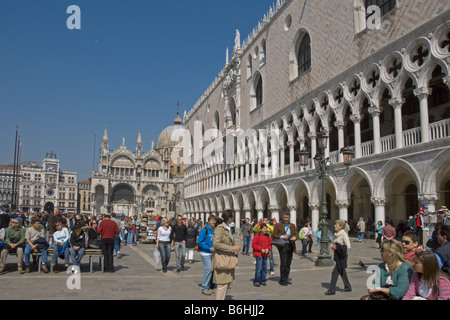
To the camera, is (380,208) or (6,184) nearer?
(380,208)

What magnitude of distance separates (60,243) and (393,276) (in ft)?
25.1

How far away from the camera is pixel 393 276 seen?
460 cm

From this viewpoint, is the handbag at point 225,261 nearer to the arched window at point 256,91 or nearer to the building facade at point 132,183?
the arched window at point 256,91

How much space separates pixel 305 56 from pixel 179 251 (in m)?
17.9

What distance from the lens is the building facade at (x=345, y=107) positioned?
15387mm

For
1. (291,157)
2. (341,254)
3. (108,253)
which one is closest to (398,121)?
(291,157)

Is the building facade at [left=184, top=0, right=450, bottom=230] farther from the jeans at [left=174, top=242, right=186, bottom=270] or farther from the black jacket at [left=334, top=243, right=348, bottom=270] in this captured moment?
the black jacket at [left=334, top=243, right=348, bottom=270]

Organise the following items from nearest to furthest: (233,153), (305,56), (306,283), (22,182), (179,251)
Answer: (306,283), (179,251), (305,56), (233,153), (22,182)

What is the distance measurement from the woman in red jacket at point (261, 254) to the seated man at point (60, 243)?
4506mm

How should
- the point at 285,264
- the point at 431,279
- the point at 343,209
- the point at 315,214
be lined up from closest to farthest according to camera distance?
the point at 431,279 → the point at 285,264 → the point at 343,209 → the point at 315,214

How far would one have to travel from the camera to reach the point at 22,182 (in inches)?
3216

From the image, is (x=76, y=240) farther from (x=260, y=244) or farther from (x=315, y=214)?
(x=315, y=214)

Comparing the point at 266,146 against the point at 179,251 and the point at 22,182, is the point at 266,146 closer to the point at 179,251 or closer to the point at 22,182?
the point at 179,251

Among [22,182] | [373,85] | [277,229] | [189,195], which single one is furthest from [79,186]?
[277,229]
